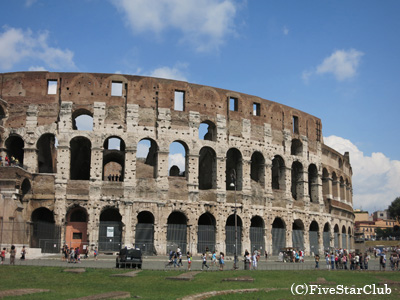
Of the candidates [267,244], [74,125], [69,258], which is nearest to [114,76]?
[74,125]

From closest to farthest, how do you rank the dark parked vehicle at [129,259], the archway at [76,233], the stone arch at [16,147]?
1. the dark parked vehicle at [129,259]
2. the archway at [76,233]
3. the stone arch at [16,147]

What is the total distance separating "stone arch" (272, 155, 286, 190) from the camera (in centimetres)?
4003

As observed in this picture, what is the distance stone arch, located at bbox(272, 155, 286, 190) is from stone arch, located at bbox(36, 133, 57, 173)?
1878 cm

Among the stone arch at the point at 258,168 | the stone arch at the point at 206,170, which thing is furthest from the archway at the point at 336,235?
the stone arch at the point at 206,170

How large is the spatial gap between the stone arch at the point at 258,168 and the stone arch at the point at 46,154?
54.9 ft

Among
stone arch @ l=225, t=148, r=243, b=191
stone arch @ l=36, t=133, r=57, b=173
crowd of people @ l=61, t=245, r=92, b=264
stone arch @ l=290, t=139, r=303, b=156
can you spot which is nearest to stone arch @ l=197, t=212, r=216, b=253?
stone arch @ l=225, t=148, r=243, b=191

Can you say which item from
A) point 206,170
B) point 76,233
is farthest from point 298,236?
point 76,233

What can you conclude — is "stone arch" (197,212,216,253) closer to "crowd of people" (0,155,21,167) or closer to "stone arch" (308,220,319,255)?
"stone arch" (308,220,319,255)

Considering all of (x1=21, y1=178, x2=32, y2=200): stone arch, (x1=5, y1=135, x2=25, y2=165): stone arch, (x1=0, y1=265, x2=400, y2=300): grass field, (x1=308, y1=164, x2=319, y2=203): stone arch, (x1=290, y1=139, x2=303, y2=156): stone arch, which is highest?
(x1=290, y1=139, x2=303, y2=156): stone arch

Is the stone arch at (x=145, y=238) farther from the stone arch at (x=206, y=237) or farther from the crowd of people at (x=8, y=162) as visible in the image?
the crowd of people at (x=8, y=162)

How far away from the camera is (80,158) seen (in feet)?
126

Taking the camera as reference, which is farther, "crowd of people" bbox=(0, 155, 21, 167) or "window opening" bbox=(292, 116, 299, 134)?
"window opening" bbox=(292, 116, 299, 134)

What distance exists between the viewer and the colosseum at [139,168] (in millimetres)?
31984

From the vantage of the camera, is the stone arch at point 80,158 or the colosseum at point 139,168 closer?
the colosseum at point 139,168
